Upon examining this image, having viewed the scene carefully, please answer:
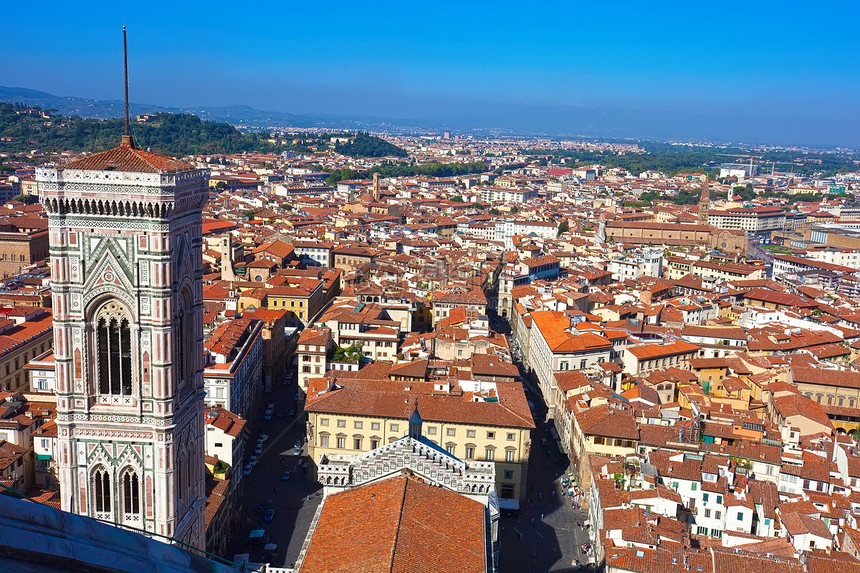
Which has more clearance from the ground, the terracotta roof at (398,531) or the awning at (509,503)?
the terracotta roof at (398,531)

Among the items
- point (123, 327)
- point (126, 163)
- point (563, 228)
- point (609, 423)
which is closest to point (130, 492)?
point (123, 327)

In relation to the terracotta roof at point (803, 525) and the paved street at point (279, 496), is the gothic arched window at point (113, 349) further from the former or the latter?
the terracotta roof at point (803, 525)

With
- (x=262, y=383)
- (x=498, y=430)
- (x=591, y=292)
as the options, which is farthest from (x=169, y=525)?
(x=591, y=292)

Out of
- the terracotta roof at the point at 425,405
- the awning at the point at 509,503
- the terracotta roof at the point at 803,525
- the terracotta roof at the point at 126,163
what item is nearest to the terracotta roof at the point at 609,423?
the terracotta roof at the point at 425,405

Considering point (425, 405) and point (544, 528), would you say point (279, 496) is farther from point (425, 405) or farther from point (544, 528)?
point (544, 528)

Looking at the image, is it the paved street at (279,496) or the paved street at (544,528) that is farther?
the paved street at (279,496)

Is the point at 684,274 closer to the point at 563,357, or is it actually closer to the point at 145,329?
the point at 563,357
